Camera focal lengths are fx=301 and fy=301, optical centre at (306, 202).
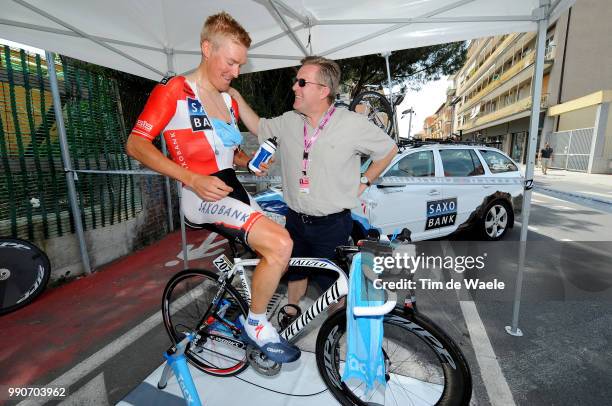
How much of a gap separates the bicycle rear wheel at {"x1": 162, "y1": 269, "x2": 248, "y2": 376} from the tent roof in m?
2.50

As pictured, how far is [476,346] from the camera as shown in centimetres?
273

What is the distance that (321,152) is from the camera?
217 cm

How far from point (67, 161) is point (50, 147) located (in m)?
0.36

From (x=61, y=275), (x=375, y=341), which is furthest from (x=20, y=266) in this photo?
(x=375, y=341)

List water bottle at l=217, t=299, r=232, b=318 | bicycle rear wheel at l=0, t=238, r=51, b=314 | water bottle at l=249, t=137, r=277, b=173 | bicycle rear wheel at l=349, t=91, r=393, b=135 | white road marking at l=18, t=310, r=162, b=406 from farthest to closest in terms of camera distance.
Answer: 1. bicycle rear wheel at l=349, t=91, r=393, b=135
2. bicycle rear wheel at l=0, t=238, r=51, b=314
3. white road marking at l=18, t=310, r=162, b=406
4. water bottle at l=217, t=299, r=232, b=318
5. water bottle at l=249, t=137, r=277, b=173

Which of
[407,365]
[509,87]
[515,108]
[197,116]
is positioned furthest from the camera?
[509,87]

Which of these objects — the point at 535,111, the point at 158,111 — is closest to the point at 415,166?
the point at 535,111

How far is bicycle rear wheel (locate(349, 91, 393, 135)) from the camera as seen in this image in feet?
18.1

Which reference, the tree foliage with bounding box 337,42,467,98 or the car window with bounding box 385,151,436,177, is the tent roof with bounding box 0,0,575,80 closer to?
the car window with bounding box 385,151,436,177

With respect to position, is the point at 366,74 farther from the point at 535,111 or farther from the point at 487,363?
the point at 487,363

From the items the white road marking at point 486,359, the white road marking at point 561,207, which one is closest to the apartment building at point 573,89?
the white road marking at point 561,207

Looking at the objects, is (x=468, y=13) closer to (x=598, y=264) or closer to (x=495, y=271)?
(x=495, y=271)

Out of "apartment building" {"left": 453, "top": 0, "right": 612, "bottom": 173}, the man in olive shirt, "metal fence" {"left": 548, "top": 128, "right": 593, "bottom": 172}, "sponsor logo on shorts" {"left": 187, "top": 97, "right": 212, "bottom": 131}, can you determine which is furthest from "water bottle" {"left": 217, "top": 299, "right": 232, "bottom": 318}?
"metal fence" {"left": 548, "top": 128, "right": 593, "bottom": 172}

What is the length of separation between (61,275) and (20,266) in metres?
0.62
